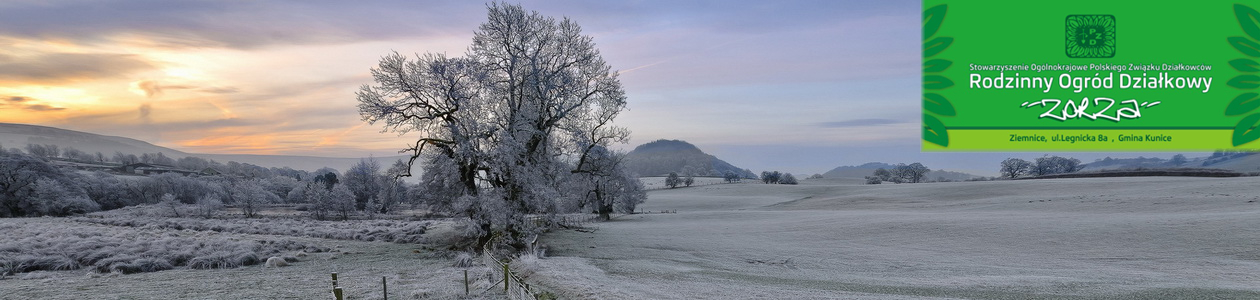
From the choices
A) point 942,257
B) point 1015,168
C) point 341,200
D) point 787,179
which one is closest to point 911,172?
point 1015,168

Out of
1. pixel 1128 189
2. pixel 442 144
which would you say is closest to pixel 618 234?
pixel 442 144

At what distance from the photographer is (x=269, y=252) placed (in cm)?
2450

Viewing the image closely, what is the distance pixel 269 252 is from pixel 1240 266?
32.5 m

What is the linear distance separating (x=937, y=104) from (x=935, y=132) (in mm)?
957

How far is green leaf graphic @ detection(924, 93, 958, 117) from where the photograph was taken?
20.3m

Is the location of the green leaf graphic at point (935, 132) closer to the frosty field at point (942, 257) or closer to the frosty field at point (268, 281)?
the frosty field at point (942, 257)

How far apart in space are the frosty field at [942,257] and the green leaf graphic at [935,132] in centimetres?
399

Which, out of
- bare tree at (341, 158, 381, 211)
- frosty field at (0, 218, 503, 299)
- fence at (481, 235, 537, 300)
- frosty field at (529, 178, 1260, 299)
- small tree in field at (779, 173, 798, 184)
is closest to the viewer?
fence at (481, 235, 537, 300)

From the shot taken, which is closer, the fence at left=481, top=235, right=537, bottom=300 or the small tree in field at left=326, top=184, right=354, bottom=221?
the fence at left=481, top=235, right=537, bottom=300

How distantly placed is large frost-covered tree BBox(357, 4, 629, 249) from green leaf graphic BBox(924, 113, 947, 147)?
13.1 m

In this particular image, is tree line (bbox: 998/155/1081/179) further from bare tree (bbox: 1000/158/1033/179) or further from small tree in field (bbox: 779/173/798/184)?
small tree in field (bbox: 779/173/798/184)

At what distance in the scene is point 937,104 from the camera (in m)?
20.5

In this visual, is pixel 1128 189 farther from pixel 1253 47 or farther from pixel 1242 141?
pixel 1253 47

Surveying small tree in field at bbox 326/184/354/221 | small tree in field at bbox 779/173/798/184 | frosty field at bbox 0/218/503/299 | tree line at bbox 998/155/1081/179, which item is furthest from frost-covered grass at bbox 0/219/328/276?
tree line at bbox 998/155/1081/179
